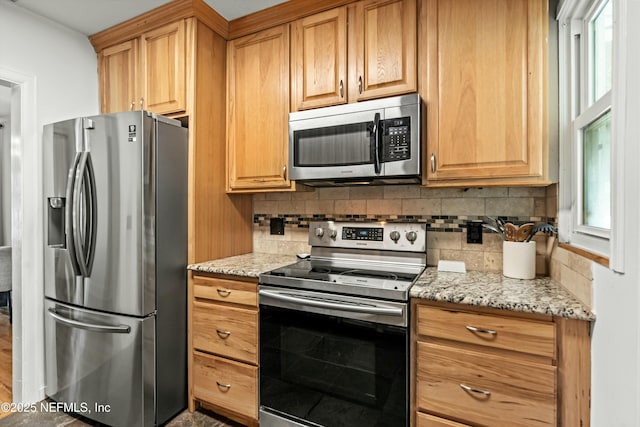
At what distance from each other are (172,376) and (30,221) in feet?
4.37

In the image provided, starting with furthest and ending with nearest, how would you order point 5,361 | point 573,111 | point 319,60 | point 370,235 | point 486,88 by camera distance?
point 5,361, point 370,235, point 319,60, point 486,88, point 573,111

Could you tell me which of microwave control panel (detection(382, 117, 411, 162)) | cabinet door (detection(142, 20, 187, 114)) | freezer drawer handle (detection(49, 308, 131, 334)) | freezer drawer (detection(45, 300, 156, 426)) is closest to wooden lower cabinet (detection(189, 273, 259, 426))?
freezer drawer (detection(45, 300, 156, 426))

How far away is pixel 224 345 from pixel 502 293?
1431 mm

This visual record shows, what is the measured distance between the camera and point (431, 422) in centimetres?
135

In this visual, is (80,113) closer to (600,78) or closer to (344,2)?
(344,2)

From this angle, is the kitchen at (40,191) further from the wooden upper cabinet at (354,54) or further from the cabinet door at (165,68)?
the wooden upper cabinet at (354,54)

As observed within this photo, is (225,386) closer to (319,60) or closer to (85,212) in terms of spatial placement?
(85,212)

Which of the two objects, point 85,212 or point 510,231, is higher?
point 85,212

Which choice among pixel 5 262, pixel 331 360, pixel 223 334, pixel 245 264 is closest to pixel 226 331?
pixel 223 334

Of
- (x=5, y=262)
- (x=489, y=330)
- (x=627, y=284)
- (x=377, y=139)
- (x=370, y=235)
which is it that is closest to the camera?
(x=627, y=284)

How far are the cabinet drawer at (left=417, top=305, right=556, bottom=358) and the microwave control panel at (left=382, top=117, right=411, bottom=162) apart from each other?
0.72 m

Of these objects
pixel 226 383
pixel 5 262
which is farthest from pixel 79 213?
pixel 5 262

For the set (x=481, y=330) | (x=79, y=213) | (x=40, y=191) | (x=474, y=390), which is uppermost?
(x=40, y=191)

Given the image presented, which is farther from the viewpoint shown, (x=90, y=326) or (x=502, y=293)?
(x=90, y=326)
